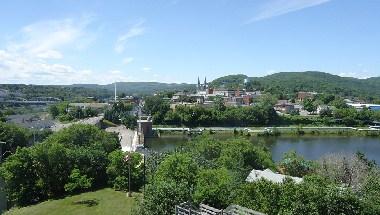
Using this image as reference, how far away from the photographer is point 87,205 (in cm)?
2086

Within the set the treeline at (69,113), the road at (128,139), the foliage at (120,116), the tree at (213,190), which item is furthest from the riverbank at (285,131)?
the tree at (213,190)

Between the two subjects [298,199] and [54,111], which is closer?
[298,199]

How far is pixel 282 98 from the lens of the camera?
12469 cm

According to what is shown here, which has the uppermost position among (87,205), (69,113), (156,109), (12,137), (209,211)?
(209,211)

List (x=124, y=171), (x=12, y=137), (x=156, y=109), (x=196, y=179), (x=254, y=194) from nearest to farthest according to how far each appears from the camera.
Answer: (x=254, y=194)
(x=196, y=179)
(x=124, y=171)
(x=12, y=137)
(x=156, y=109)

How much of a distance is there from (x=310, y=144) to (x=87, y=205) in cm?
3927

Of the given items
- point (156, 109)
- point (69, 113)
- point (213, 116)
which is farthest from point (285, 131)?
point (69, 113)

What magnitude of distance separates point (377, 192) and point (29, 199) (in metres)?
16.8

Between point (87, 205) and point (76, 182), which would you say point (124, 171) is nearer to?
point (76, 182)

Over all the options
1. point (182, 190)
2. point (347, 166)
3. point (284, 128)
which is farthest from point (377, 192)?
point (284, 128)

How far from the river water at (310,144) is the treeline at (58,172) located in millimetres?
20135

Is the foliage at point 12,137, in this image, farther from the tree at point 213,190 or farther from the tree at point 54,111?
the tree at point 54,111

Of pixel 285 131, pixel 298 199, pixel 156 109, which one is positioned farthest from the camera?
pixel 156 109

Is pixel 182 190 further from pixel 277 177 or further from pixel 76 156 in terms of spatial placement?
pixel 76 156
